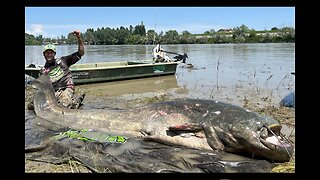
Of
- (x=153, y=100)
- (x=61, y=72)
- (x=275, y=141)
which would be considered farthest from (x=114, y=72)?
(x=275, y=141)

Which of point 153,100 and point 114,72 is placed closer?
point 153,100

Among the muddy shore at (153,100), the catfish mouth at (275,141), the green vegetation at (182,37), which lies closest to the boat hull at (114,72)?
the muddy shore at (153,100)

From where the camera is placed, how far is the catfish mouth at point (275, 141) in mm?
4664

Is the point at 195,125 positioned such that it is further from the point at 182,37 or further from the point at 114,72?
the point at 182,37

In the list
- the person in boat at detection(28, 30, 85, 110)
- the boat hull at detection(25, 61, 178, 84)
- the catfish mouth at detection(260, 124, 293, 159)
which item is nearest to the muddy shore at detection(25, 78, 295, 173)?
the catfish mouth at detection(260, 124, 293, 159)

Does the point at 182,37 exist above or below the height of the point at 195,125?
above

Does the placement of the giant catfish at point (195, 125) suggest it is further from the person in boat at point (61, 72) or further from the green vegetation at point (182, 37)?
the green vegetation at point (182, 37)

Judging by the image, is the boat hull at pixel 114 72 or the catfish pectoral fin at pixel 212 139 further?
the boat hull at pixel 114 72

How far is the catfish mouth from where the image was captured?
4.66m

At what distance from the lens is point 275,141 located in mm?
4773
